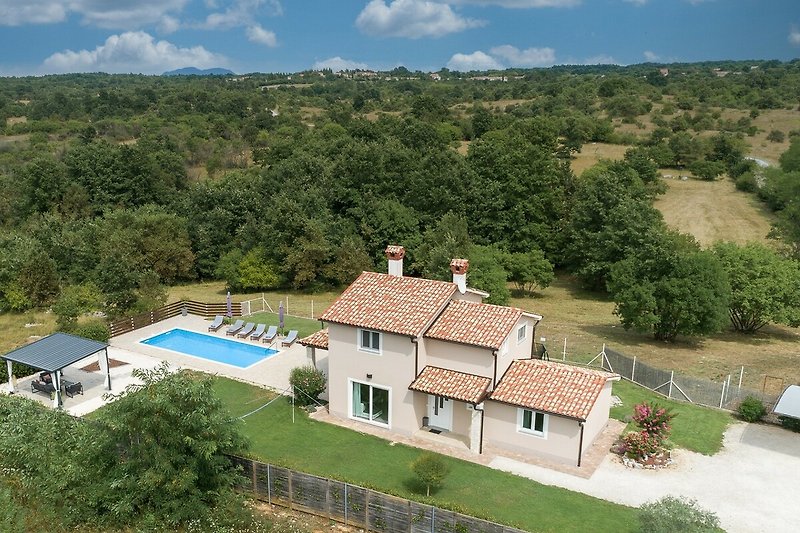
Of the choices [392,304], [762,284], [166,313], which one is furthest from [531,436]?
[166,313]

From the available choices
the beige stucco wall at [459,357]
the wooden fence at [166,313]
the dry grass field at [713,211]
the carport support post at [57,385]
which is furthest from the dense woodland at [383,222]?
the beige stucco wall at [459,357]

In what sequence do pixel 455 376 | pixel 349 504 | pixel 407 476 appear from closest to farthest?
pixel 349 504 < pixel 407 476 < pixel 455 376

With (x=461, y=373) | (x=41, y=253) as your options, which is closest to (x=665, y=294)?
(x=461, y=373)

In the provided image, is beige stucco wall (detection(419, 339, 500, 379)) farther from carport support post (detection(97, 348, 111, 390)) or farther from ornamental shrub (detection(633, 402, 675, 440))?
carport support post (detection(97, 348, 111, 390))

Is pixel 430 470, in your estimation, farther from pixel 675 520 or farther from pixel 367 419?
pixel 675 520

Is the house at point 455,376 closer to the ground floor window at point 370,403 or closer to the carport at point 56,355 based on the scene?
the ground floor window at point 370,403

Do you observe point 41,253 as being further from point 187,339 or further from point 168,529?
point 168,529
